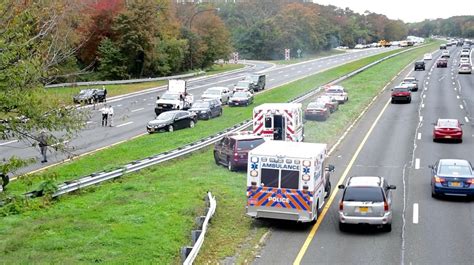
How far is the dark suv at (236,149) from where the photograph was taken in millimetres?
28234

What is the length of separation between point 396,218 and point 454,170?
172 inches

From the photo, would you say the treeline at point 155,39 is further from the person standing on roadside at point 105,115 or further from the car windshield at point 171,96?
the person standing on roadside at point 105,115

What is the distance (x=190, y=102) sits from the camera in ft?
186

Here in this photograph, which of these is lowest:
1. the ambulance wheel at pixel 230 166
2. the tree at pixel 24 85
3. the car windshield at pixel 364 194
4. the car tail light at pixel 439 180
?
the ambulance wheel at pixel 230 166

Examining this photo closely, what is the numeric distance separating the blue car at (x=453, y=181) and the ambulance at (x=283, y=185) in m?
6.12

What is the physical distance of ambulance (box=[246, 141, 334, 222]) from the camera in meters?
19.5

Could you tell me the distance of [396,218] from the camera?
70.8 feet

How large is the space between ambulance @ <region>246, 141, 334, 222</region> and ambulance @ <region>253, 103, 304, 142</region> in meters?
12.5

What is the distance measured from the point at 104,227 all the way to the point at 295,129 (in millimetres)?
16569

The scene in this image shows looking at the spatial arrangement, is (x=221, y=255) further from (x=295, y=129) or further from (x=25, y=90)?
(x=295, y=129)

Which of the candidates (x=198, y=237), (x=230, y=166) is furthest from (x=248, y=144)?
(x=198, y=237)

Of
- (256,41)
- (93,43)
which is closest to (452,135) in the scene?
(93,43)

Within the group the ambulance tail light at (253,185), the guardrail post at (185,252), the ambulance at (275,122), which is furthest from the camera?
the ambulance at (275,122)

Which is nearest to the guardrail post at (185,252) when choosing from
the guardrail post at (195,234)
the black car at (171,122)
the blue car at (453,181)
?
the guardrail post at (195,234)
